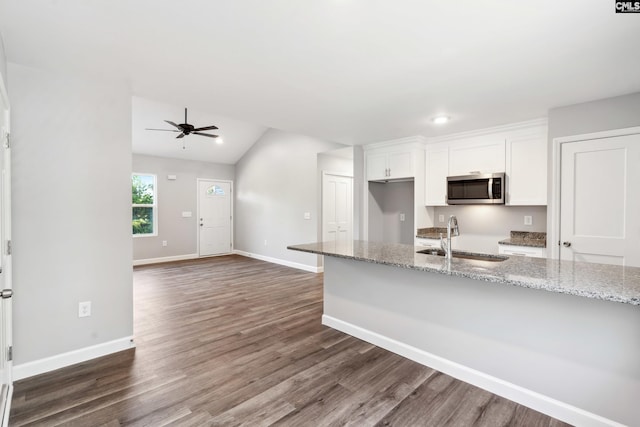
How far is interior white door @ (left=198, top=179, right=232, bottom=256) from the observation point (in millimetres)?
7871

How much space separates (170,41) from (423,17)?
155 centimetres

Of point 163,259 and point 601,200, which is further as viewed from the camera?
point 163,259

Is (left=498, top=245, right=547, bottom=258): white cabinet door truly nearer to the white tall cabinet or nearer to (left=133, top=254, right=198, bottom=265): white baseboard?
the white tall cabinet

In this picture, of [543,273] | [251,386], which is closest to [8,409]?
[251,386]

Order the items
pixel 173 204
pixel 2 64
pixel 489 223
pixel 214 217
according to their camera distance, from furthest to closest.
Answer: pixel 214 217 < pixel 173 204 < pixel 489 223 < pixel 2 64

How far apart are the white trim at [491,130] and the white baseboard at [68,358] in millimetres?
4439

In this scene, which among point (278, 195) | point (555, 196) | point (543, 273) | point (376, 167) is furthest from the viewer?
point (278, 195)

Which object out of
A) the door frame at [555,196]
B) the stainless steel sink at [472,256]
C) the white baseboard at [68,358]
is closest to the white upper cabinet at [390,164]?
the door frame at [555,196]

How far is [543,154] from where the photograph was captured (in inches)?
143

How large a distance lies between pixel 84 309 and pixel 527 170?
15.6 ft

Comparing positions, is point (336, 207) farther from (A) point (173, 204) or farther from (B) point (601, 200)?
(B) point (601, 200)

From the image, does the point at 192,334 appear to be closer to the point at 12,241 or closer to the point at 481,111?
the point at 12,241

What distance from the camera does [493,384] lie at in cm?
217

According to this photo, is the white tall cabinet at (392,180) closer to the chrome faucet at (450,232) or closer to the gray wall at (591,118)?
the gray wall at (591,118)
